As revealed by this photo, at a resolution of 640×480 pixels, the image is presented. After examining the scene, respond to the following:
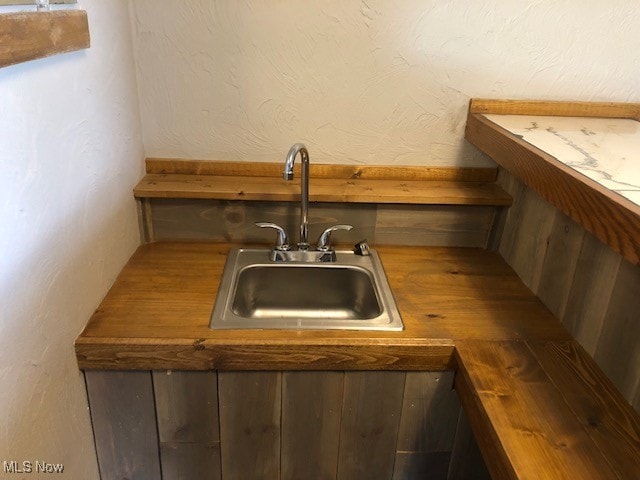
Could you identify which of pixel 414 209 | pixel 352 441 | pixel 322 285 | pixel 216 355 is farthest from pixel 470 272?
pixel 216 355

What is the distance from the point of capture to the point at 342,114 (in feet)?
4.85

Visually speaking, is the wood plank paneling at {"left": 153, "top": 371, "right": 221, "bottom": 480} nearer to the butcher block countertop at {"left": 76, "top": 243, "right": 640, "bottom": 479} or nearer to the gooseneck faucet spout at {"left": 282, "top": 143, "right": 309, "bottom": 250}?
the butcher block countertop at {"left": 76, "top": 243, "right": 640, "bottom": 479}

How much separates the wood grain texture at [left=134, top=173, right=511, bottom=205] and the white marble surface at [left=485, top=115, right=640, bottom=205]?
0.23 metres

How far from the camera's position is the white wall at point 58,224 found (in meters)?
0.79

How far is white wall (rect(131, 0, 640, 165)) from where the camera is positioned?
4.50ft

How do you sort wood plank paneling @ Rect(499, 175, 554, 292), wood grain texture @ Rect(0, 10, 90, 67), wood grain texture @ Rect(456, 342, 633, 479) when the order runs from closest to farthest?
1. wood grain texture @ Rect(0, 10, 90, 67)
2. wood grain texture @ Rect(456, 342, 633, 479)
3. wood plank paneling @ Rect(499, 175, 554, 292)

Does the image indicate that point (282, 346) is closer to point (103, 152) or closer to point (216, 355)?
point (216, 355)

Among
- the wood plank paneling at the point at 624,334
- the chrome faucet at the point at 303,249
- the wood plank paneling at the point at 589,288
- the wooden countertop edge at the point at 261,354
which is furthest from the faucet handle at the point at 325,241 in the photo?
the wood plank paneling at the point at 624,334

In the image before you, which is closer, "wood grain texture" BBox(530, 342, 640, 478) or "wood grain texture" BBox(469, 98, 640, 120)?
"wood grain texture" BBox(530, 342, 640, 478)

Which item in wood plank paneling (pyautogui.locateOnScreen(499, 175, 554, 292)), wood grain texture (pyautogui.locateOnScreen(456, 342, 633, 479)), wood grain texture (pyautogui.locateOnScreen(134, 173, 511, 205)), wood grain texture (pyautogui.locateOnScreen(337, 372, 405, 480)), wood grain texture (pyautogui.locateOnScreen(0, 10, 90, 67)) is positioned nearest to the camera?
wood grain texture (pyautogui.locateOnScreen(0, 10, 90, 67))

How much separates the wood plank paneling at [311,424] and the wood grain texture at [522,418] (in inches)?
11.7

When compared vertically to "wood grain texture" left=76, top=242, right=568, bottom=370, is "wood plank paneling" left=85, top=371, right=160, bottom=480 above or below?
below

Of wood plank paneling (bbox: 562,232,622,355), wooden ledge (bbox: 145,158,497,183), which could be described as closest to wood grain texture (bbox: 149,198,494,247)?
wooden ledge (bbox: 145,158,497,183)

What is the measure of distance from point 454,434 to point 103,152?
1079 millimetres
